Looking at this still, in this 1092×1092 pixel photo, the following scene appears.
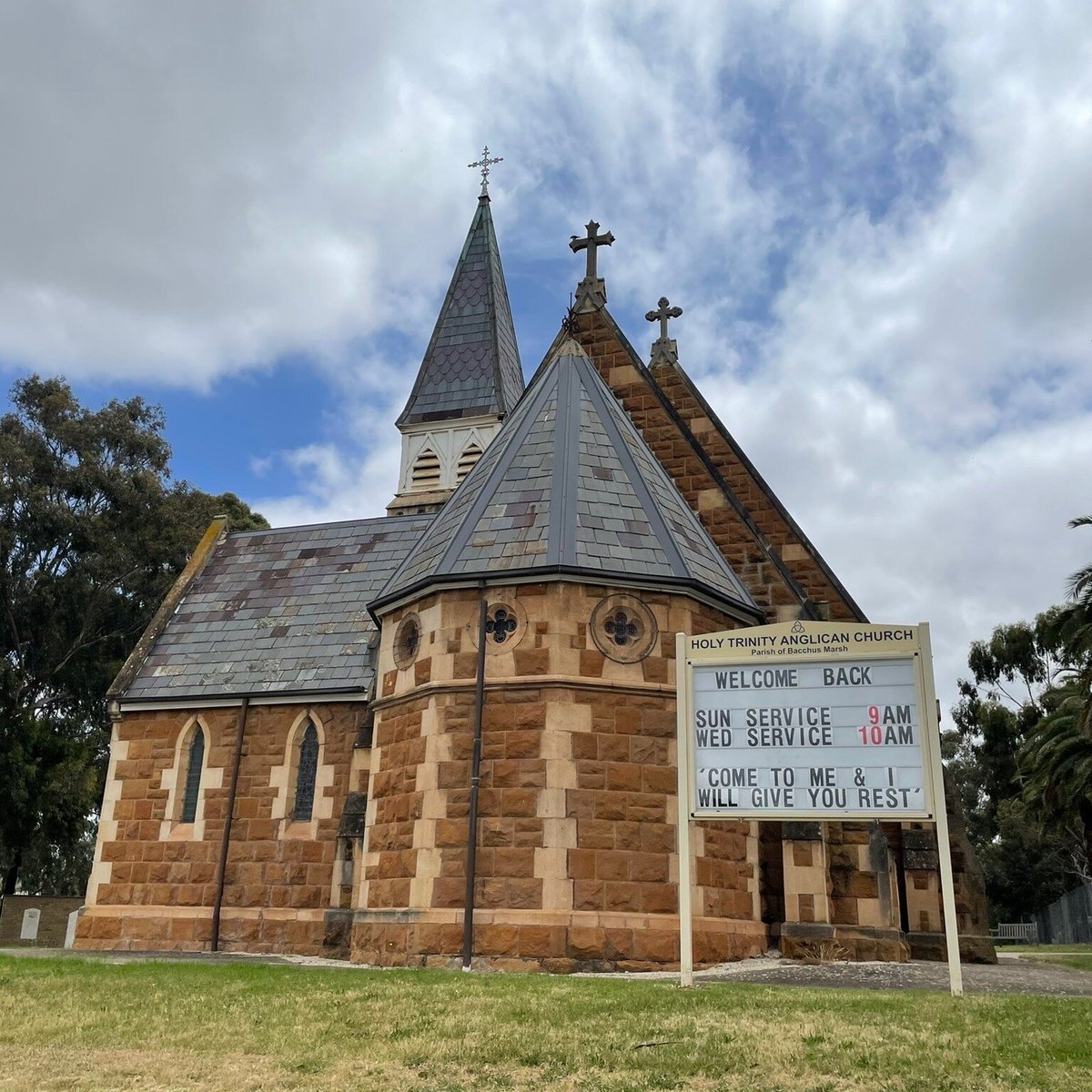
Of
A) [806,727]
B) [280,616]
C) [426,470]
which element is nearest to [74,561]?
[426,470]

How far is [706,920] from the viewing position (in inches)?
537

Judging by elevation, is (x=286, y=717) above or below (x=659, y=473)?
below

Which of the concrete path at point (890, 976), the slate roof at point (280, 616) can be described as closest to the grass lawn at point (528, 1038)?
the concrete path at point (890, 976)

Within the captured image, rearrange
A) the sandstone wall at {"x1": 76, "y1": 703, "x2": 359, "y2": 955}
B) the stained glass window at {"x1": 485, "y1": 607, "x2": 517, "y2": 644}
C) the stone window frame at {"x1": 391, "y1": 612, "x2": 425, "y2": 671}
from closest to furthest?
the stained glass window at {"x1": 485, "y1": 607, "x2": 517, "y2": 644}
the stone window frame at {"x1": 391, "y1": 612, "x2": 425, "y2": 671}
the sandstone wall at {"x1": 76, "y1": 703, "x2": 359, "y2": 955}

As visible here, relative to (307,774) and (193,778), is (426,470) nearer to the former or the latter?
(193,778)

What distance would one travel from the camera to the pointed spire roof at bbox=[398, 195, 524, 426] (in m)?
40.2

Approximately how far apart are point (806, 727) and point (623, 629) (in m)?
4.11

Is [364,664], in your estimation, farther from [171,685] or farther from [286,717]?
[171,685]

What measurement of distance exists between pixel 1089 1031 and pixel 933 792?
3.02 meters

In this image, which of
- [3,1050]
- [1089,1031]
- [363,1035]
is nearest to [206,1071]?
[363,1035]

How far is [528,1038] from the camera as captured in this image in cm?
720

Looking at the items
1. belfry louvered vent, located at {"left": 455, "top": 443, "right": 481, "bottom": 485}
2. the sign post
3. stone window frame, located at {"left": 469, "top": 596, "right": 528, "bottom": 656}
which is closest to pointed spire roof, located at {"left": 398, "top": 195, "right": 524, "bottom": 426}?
belfry louvered vent, located at {"left": 455, "top": 443, "right": 481, "bottom": 485}

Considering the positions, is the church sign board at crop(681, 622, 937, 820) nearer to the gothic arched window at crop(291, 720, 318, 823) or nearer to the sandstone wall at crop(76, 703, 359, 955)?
the sandstone wall at crop(76, 703, 359, 955)

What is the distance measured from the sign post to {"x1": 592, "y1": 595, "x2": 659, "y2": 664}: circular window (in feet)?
10.2
